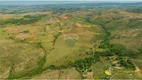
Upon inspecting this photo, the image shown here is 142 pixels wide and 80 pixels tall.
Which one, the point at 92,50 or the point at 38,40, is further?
the point at 38,40

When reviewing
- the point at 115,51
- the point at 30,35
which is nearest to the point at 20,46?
the point at 30,35

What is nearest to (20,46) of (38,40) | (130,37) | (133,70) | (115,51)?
(38,40)

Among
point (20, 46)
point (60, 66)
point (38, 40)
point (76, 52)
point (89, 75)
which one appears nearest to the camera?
point (89, 75)

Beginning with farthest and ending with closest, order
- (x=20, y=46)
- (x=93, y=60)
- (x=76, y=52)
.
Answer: (x=20, y=46)
(x=76, y=52)
(x=93, y=60)

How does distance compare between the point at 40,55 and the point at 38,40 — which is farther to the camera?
the point at 38,40

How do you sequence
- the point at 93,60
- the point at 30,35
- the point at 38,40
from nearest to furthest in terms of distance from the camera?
the point at 93,60 < the point at 38,40 < the point at 30,35

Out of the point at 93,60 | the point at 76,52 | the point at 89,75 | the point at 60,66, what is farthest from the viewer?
the point at 76,52

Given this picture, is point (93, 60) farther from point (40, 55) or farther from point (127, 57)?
point (40, 55)

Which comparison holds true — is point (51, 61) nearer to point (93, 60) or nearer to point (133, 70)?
point (93, 60)
